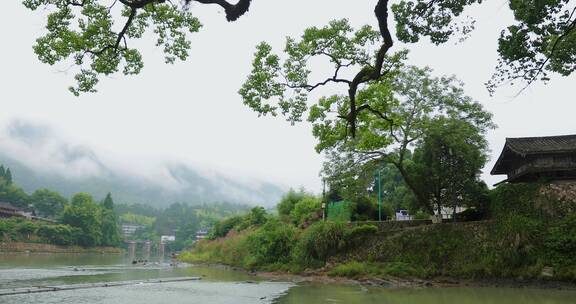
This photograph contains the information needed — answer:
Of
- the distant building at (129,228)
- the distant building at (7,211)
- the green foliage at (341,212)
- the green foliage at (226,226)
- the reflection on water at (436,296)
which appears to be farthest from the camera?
the distant building at (129,228)

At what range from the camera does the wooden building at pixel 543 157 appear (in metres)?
25.8

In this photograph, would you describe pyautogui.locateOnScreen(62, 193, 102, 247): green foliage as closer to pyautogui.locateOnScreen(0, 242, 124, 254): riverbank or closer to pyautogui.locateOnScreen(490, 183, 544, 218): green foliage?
pyautogui.locateOnScreen(0, 242, 124, 254): riverbank

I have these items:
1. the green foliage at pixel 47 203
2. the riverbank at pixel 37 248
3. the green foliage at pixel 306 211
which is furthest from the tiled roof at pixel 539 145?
the green foliage at pixel 47 203

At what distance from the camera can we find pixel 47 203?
11381 cm

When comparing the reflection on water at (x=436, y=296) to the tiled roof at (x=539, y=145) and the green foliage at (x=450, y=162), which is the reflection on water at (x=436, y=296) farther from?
the tiled roof at (x=539, y=145)

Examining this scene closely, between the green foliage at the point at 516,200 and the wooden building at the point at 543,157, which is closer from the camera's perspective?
the green foliage at the point at 516,200

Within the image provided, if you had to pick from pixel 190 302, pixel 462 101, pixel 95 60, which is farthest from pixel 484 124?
pixel 95 60

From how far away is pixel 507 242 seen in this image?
24.9m

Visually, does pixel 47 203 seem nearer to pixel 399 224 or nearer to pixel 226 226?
pixel 226 226

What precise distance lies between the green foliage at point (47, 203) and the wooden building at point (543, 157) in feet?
360

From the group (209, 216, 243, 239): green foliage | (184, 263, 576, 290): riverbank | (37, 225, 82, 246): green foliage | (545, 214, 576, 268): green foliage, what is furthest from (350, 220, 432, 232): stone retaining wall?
(37, 225, 82, 246): green foliage

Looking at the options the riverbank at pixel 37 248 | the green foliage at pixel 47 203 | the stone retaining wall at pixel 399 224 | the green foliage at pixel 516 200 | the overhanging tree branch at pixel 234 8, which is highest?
the green foliage at pixel 47 203

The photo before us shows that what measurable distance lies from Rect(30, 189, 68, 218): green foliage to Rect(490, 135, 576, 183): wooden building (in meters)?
110

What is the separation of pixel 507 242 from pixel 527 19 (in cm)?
1881
